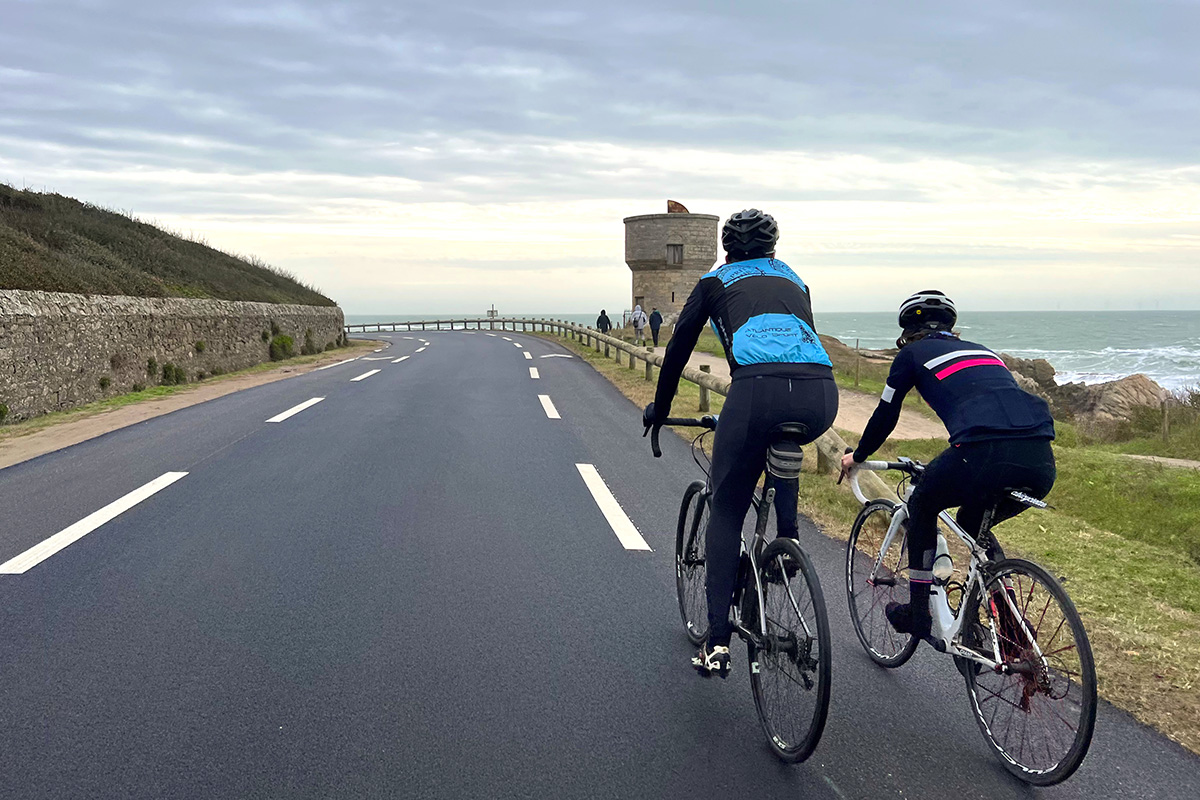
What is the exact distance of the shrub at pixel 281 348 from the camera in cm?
2938

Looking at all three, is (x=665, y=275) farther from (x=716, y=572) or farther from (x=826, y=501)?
(x=716, y=572)


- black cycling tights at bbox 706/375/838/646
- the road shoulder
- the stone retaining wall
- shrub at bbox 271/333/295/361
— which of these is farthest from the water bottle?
shrub at bbox 271/333/295/361

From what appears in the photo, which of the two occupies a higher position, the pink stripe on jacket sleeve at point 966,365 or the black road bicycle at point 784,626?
the pink stripe on jacket sleeve at point 966,365

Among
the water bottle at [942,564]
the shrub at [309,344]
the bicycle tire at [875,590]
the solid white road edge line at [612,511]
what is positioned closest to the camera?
the water bottle at [942,564]

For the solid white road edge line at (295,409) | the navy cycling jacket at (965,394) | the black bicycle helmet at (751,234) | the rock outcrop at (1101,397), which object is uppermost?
the black bicycle helmet at (751,234)

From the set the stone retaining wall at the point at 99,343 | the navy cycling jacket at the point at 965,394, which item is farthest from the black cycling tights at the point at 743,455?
the stone retaining wall at the point at 99,343

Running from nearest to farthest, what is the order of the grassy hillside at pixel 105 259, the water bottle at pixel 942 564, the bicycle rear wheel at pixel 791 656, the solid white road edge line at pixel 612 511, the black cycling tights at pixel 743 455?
the bicycle rear wheel at pixel 791 656 → the black cycling tights at pixel 743 455 → the water bottle at pixel 942 564 → the solid white road edge line at pixel 612 511 → the grassy hillside at pixel 105 259

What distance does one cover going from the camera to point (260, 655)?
3.96m

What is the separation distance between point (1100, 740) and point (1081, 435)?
55.3 feet

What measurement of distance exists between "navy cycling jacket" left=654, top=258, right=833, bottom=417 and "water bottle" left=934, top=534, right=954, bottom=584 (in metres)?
0.88

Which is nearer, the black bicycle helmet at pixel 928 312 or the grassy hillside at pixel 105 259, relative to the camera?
the black bicycle helmet at pixel 928 312

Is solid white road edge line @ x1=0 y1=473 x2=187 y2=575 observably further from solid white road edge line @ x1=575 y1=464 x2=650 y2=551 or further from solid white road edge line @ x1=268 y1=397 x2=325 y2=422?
solid white road edge line @ x1=268 y1=397 x2=325 y2=422

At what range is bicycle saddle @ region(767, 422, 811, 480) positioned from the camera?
10.6 ft

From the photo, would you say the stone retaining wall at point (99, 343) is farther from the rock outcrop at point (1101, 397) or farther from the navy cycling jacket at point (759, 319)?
the rock outcrop at point (1101, 397)
